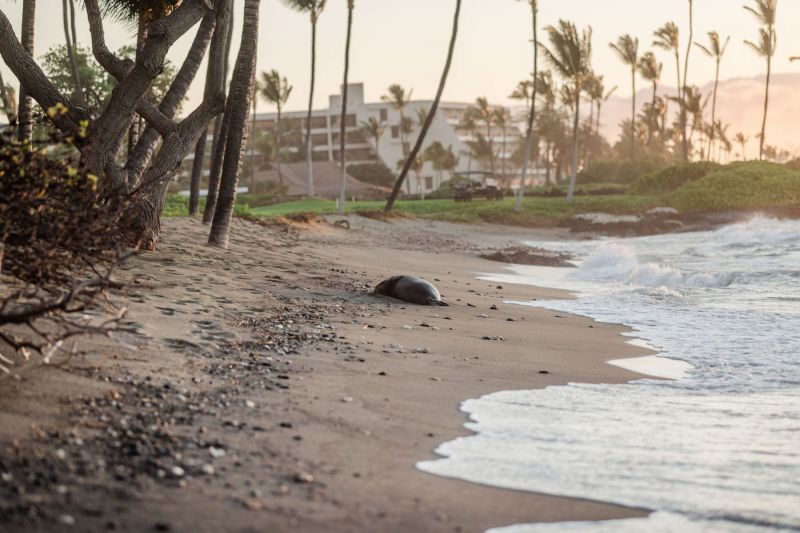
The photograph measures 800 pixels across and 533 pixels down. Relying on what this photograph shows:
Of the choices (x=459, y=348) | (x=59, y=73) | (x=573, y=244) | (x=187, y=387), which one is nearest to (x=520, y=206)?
(x=573, y=244)

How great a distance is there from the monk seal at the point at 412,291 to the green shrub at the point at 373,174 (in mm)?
81425

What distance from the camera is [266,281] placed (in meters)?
11.9

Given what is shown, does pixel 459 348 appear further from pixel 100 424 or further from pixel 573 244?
pixel 573 244

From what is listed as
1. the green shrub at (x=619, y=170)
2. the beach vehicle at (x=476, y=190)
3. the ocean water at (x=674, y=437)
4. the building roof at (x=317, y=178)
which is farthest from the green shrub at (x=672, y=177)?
the ocean water at (x=674, y=437)

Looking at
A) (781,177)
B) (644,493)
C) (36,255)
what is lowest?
(644,493)

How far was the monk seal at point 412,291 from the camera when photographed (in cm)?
1183

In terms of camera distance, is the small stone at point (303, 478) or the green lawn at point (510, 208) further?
the green lawn at point (510, 208)

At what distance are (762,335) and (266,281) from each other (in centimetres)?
607

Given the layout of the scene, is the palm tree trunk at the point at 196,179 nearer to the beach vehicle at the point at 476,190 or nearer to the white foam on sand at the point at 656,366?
the white foam on sand at the point at 656,366

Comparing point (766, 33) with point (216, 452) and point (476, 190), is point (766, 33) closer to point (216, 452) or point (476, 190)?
point (476, 190)

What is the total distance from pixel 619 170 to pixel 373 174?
35.9m

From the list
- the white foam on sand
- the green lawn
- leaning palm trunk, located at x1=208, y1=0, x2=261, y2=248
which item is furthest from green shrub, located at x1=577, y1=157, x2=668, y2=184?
the white foam on sand

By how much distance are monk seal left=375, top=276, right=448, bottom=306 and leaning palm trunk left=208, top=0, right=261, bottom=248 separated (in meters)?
3.89

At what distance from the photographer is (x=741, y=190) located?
4444cm
